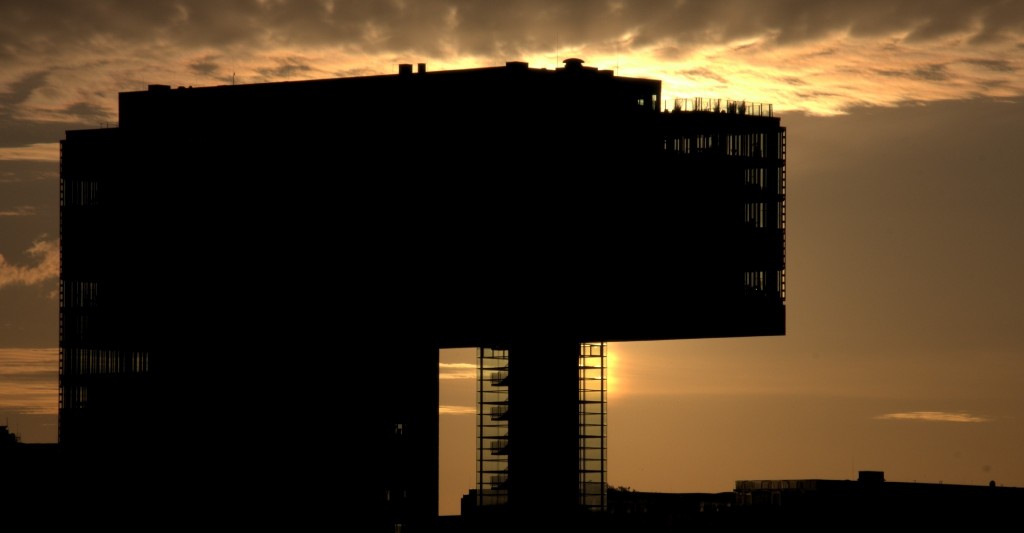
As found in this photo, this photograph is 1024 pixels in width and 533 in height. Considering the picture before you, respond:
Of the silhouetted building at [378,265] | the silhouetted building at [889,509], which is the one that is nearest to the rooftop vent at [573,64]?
the silhouetted building at [378,265]

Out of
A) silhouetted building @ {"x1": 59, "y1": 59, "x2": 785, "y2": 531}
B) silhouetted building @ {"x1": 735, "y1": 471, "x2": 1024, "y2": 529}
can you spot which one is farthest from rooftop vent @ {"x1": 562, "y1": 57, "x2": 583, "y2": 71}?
silhouetted building @ {"x1": 735, "y1": 471, "x2": 1024, "y2": 529}

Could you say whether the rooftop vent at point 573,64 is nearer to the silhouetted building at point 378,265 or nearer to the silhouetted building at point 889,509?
the silhouetted building at point 378,265

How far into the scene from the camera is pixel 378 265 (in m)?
129

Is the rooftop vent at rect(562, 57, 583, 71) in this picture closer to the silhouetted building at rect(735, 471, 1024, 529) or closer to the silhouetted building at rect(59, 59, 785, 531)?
the silhouetted building at rect(59, 59, 785, 531)

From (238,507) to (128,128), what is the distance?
30.7 metres

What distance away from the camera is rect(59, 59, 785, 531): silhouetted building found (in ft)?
398

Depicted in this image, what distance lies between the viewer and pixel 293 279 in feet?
443

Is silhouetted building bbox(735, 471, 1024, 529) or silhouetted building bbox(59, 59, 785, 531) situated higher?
silhouetted building bbox(59, 59, 785, 531)

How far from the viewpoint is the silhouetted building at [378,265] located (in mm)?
121438

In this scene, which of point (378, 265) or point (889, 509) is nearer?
point (378, 265)

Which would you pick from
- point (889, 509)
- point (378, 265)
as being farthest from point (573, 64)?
point (889, 509)

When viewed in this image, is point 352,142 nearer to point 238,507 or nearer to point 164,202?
point 164,202

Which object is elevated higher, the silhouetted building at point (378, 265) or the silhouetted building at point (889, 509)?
the silhouetted building at point (378, 265)

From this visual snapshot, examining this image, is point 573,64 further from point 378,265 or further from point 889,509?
point 889,509
